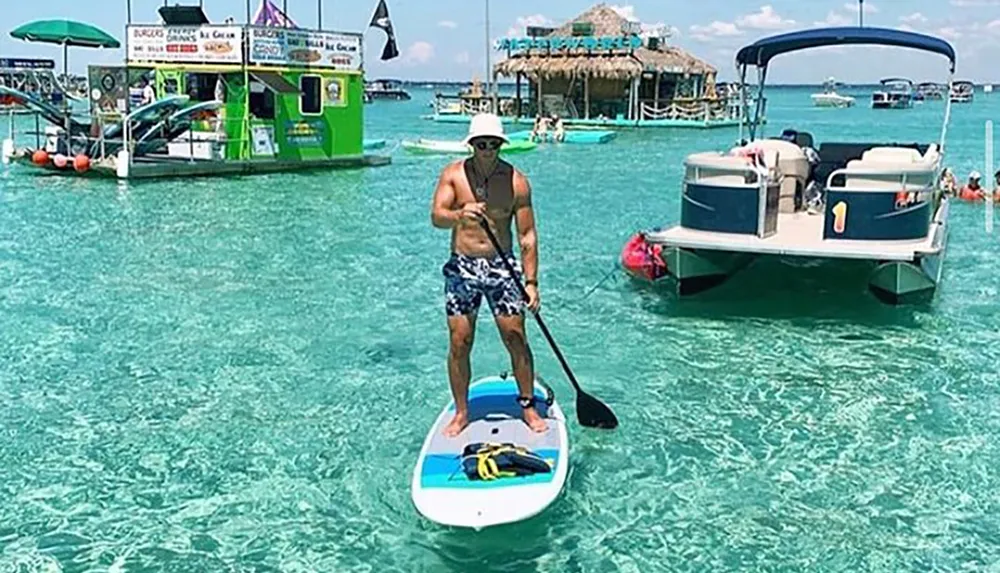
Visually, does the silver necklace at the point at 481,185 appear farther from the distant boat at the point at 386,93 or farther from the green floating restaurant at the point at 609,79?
the distant boat at the point at 386,93

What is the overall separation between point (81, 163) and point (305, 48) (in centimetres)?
626

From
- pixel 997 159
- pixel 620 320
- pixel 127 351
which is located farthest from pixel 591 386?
pixel 997 159

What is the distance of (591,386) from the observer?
8555mm

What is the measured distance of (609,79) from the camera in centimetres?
5559

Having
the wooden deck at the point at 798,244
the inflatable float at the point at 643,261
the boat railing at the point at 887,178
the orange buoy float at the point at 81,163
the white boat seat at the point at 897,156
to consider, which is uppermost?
the white boat seat at the point at 897,156

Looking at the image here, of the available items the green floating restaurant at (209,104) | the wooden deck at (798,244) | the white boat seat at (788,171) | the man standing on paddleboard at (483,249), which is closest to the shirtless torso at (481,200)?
the man standing on paddleboard at (483,249)

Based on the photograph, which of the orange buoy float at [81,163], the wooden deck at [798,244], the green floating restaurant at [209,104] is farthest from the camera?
the green floating restaurant at [209,104]

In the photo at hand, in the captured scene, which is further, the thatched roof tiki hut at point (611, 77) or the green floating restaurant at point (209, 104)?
the thatched roof tiki hut at point (611, 77)

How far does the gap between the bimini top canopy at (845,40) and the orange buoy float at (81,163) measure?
1542 cm

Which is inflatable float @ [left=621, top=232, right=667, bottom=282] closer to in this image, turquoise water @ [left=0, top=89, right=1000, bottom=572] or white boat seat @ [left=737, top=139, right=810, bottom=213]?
turquoise water @ [left=0, top=89, right=1000, bottom=572]

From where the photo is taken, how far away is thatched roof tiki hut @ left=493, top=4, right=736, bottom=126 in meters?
54.5

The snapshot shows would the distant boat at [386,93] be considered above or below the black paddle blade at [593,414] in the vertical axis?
above

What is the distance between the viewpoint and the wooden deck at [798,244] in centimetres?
1005

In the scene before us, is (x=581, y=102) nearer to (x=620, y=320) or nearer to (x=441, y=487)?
(x=620, y=320)
